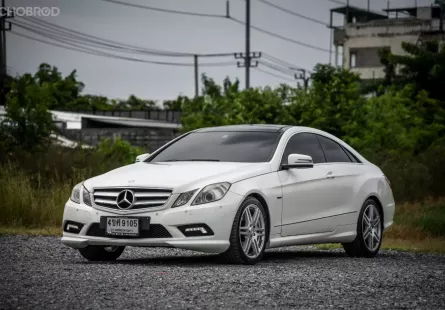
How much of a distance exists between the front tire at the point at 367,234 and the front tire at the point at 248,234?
2.22 metres

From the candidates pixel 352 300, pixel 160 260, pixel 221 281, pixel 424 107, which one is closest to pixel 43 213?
pixel 160 260

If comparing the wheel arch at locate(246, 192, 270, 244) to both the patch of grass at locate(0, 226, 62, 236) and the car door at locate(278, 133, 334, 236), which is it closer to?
the car door at locate(278, 133, 334, 236)

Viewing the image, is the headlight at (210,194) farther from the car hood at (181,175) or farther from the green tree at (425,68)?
the green tree at (425,68)

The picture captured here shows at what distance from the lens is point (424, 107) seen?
38875mm

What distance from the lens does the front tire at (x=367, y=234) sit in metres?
13.6

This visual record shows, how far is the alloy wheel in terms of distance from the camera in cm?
1138

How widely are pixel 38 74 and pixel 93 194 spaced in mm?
85662

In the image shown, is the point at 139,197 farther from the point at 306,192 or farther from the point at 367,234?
the point at 367,234

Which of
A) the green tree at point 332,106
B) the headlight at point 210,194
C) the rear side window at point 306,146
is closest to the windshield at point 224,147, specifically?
the rear side window at point 306,146

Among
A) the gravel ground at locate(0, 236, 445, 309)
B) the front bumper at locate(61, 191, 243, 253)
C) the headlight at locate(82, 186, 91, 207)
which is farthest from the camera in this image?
the headlight at locate(82, 186, 91, 207)

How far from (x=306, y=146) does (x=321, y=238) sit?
3.77 feet

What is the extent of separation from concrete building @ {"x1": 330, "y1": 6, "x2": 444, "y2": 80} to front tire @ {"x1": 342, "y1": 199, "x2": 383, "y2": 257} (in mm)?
76131

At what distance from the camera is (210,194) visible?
11.2 meters

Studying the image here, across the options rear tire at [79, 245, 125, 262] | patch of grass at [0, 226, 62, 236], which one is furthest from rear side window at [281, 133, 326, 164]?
patch of grass at [0, 226, 62, 236]
